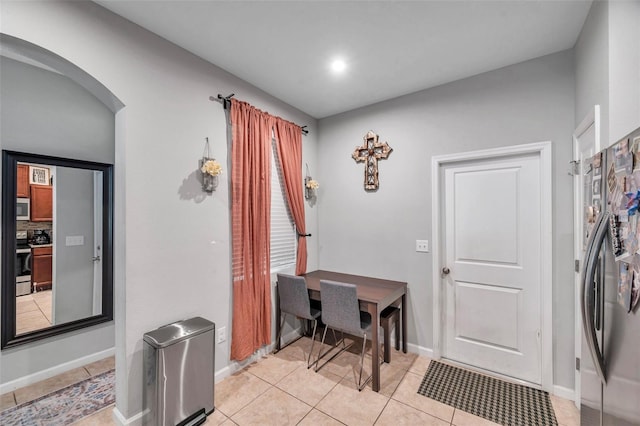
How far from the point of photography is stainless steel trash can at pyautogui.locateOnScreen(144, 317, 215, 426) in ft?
5.52

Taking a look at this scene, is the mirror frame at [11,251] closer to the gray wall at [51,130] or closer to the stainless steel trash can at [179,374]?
the gray wall at [51,130]

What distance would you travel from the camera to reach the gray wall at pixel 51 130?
6.94 feet

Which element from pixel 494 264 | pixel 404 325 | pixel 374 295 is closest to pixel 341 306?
pixel 374 295

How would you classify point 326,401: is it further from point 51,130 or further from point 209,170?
point 51,130

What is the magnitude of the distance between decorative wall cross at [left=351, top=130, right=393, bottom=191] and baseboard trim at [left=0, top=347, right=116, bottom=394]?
3166 millimetres

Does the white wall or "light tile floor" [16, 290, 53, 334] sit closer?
the white wall

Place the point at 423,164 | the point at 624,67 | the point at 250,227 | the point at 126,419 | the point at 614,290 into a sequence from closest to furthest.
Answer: the point at 614,290 → the point at 624,67 → the point at 126,419 → the point at 250,227 → the point at 423,164

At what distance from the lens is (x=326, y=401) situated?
2.06m

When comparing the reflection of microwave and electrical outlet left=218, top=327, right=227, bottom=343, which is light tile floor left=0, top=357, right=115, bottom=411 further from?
the reflection of microwave

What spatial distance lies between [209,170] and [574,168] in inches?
109

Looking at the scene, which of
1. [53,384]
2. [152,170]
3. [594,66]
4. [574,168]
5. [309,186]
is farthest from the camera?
[309,186]

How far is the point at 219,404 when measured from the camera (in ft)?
6.66

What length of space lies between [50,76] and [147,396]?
8.92 ft

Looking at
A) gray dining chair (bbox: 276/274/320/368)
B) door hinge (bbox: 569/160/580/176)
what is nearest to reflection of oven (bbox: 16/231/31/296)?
gray dining chair (bbox: 276/274/320/368)
